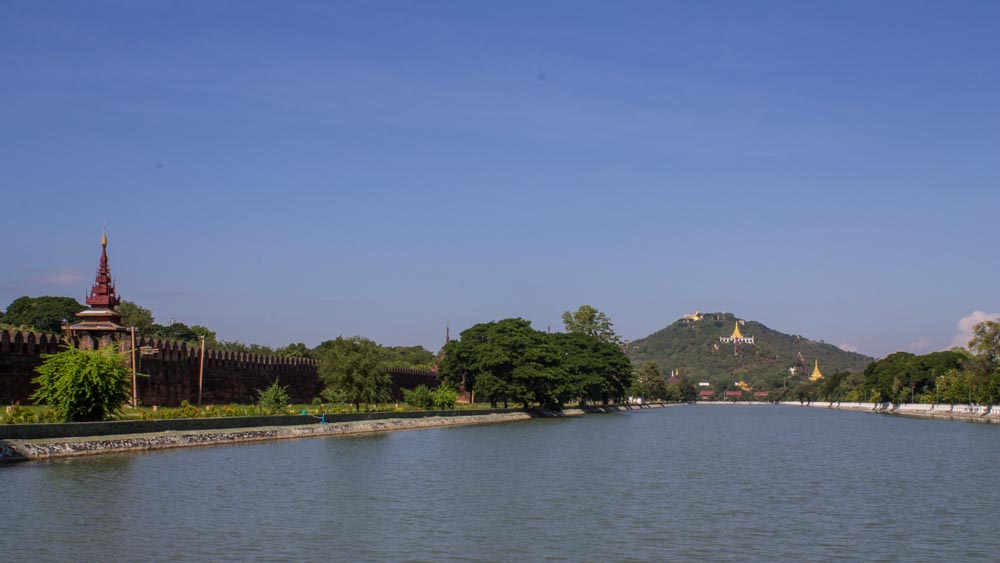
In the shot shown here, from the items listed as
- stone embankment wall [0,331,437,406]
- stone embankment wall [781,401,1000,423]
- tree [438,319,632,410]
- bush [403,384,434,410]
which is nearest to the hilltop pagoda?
stone embankment wall [0,331,437,406]

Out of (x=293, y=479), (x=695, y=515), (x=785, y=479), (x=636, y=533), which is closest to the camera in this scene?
(x=636, y=533)

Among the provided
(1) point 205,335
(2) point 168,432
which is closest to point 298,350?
(1) point 205,335

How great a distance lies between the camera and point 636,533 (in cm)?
2197

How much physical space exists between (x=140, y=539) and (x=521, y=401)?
7727 centimetres

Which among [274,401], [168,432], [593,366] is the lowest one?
[168,432]

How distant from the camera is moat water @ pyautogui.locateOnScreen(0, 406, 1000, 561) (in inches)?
770

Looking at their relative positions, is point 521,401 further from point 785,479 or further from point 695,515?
point 695,515

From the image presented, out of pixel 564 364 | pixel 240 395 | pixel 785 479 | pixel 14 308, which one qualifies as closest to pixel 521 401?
pixel 564 364

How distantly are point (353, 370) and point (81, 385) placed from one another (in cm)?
2851

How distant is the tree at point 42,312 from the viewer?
328ft

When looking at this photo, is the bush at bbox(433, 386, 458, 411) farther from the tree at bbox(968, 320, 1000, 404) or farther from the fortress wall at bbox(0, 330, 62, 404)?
the tree at bbox(968, 320, 1000, 404)

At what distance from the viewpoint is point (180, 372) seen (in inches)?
2415

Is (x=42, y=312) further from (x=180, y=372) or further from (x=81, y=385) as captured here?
(x=81, y=385)

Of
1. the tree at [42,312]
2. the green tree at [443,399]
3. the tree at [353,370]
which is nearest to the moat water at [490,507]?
the tree at [353,370]
